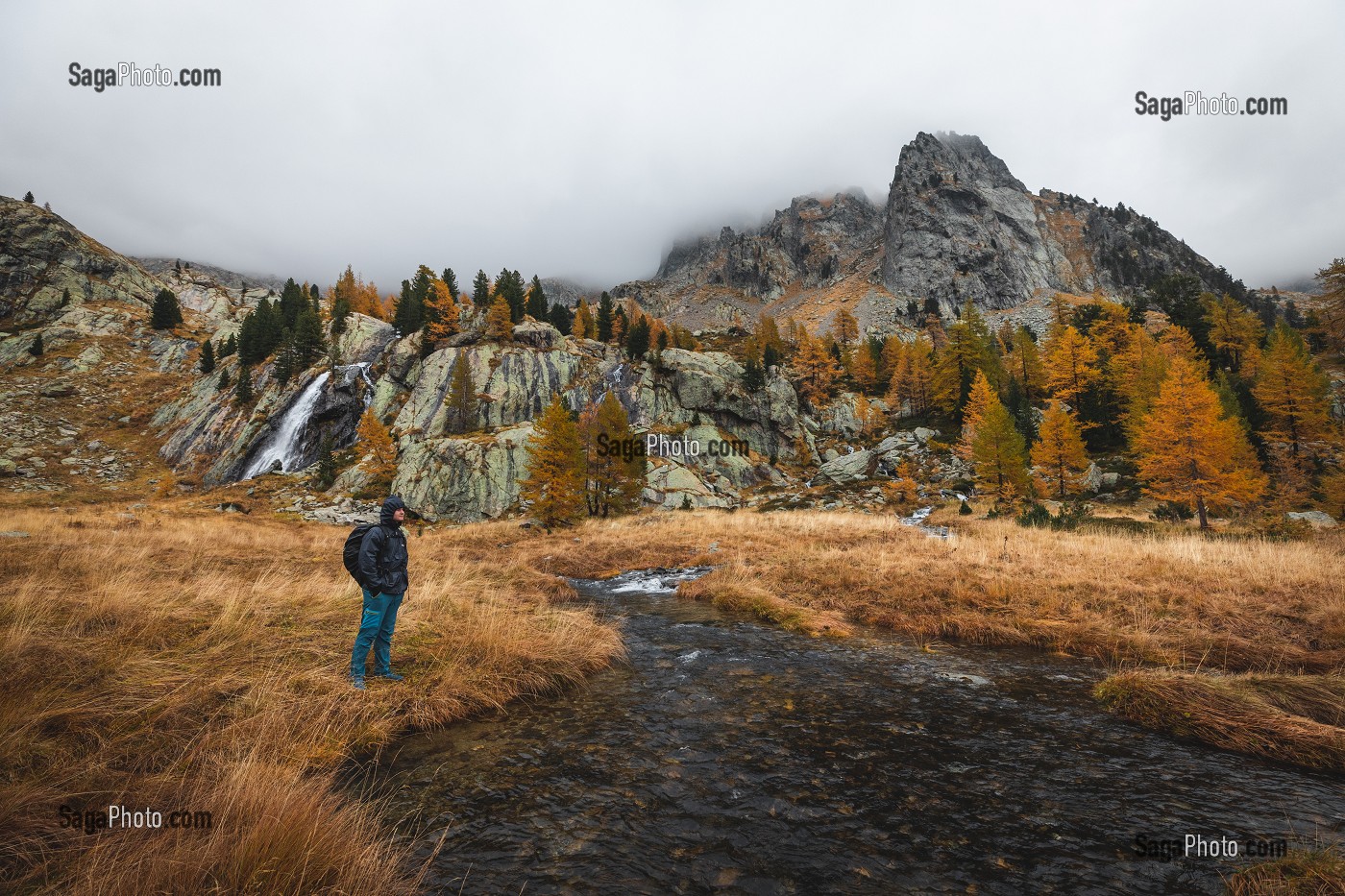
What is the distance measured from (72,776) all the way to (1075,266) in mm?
211632

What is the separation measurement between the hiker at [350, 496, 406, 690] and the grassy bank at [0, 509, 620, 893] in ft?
1.45

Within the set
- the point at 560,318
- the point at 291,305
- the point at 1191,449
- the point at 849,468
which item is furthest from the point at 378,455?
the point at 1191,449

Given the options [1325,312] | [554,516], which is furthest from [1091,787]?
[1325,312]

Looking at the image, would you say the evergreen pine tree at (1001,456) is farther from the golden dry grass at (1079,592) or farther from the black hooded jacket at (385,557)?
the black hooded jacket at (385,557)

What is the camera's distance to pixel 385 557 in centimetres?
777

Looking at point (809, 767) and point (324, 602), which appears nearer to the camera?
point (809, 767)

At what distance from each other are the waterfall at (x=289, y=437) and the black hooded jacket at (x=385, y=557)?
59.9m

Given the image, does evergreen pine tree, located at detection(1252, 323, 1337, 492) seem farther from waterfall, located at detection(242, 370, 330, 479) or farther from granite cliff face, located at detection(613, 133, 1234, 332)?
waterfall, located at detection(242, 370, 330, 479)


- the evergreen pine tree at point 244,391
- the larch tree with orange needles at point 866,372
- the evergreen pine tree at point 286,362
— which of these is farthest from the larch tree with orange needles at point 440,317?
the larch tree with orange needles at point 866,372

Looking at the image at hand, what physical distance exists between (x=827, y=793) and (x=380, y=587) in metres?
6.63

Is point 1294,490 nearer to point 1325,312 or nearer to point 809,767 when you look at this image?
point 1325,312

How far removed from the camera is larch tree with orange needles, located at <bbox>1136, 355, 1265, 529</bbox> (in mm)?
28500

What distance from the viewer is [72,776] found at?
4293 mm

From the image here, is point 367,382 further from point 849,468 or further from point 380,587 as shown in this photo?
point 380,587
